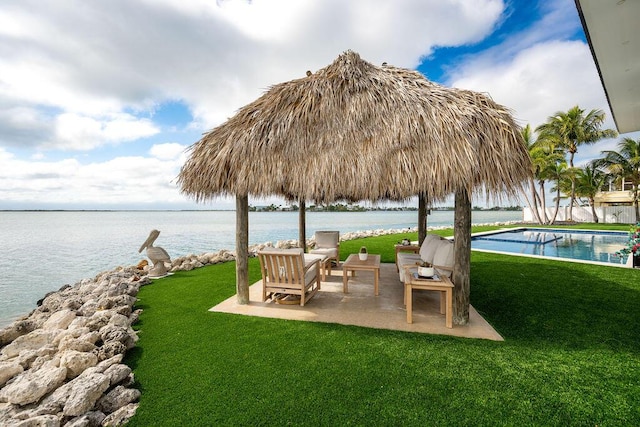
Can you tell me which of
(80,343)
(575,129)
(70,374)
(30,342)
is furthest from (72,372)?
(575,129)

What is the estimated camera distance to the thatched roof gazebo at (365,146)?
3.40 m

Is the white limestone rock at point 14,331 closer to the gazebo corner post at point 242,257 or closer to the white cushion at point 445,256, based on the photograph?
the gazebo corner post at point 242,257

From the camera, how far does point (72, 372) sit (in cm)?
253

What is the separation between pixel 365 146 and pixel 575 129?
23.0 metres

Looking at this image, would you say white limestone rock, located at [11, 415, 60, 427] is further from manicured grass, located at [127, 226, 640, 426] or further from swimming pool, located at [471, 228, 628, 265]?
swimming pool, located at [471, 228, 628, 265]

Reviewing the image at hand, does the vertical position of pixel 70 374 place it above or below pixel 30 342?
above

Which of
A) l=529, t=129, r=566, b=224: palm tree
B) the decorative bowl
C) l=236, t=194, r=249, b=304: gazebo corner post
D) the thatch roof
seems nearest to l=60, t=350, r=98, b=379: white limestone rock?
l=236, t=194, r=249, b=304: gazebo corner post

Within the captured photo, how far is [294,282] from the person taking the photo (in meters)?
4.21

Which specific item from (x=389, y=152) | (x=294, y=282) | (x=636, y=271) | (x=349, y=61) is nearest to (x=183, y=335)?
(x=294, y=282)

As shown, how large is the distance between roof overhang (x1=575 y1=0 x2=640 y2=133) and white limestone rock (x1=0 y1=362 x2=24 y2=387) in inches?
286

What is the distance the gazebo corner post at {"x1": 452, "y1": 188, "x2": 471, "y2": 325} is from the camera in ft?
11.4

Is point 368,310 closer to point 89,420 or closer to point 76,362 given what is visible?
point 89,420

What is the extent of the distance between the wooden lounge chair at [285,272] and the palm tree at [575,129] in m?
23.0

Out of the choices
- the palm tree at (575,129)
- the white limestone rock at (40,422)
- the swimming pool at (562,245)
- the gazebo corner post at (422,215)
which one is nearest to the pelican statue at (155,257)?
the white limestone rock at (40,422)
